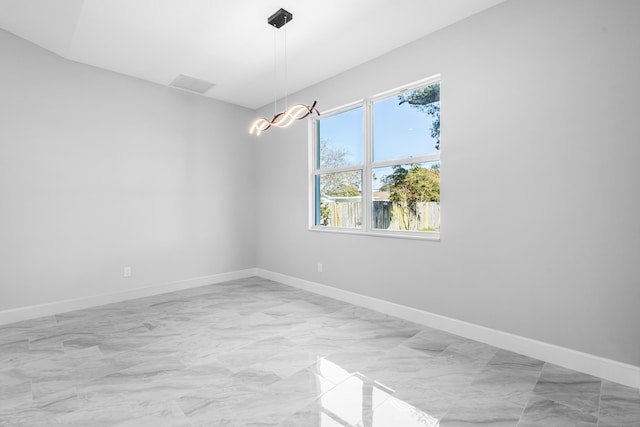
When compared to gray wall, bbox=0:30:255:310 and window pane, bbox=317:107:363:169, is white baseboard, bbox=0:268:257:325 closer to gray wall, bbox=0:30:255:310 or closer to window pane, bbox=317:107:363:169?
gray wall, bbox=0:30:255:310

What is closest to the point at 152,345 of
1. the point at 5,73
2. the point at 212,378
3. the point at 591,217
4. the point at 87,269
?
the point at 212,378

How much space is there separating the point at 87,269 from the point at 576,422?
4712mm

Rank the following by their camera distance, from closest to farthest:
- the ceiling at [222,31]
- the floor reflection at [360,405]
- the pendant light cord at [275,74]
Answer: the floor reflection at [360,405] → the ceiling at [222,31] → the pendant light cord at [275,74]

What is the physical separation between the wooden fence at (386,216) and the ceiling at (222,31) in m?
1.71

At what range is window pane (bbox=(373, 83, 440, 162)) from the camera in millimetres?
3230

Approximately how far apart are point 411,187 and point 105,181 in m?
3.69

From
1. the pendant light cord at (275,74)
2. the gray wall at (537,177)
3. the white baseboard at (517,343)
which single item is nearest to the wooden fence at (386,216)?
the gray wall at (537,177)

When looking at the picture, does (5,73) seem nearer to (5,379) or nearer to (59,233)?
(59,233)

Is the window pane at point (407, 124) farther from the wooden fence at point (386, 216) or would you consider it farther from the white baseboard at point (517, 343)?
the white baseboard at point (517, 343)

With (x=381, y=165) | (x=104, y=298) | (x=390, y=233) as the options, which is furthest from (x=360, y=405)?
(x=104, y=298)

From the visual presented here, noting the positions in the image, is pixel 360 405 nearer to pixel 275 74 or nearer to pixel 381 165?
pixel 381 165

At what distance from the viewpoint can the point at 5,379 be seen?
2.20 meters

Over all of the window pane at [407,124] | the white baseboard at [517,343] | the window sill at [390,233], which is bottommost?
the white baseboard at [517,343]

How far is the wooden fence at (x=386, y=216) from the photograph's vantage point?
3.25 meters
